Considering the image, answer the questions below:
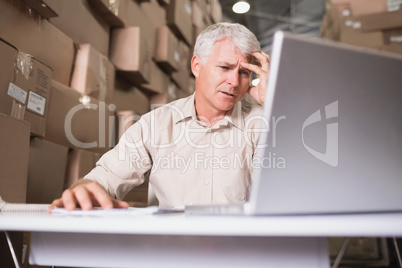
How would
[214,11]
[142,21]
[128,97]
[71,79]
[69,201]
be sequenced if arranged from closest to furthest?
[69,201]
[71,79]
[128,97]
[142,21]
[214,11]

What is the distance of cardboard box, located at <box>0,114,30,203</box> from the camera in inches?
38.7

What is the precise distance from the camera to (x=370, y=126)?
471 millimetres

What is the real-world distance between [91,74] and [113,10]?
0.41m

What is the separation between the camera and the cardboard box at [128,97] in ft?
6.86

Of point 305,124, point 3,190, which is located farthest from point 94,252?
point 3,190

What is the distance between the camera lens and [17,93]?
3.84ft

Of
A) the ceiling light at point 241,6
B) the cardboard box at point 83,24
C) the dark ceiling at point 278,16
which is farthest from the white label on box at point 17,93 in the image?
the dark ceiling at point 278,16

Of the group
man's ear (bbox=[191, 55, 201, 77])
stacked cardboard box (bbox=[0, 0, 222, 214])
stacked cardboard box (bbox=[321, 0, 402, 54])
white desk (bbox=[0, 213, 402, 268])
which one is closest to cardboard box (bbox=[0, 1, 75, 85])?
stacked cardboard box (bbox=[0, 0, 222, 214])

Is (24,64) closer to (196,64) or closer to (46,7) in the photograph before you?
(46,7)

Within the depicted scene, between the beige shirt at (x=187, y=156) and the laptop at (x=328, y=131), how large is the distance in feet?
2.39

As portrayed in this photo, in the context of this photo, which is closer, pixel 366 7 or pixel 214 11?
pixel 366 7

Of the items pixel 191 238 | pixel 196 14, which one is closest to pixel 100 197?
pixel 191 238

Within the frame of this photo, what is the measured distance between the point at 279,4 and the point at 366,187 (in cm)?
519

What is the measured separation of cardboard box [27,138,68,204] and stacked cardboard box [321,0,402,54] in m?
2.01
